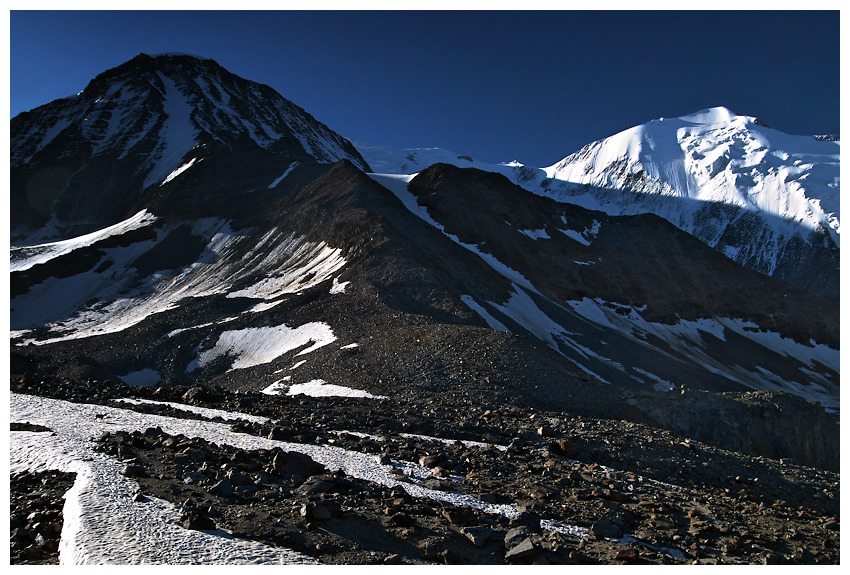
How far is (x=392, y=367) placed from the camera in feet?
90.2

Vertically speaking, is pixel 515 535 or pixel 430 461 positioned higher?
pixel 430 461

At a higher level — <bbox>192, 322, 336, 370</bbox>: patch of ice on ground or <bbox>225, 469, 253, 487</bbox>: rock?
<bbox>192, 322, 336, 370</bbox>: patch of ice on ground

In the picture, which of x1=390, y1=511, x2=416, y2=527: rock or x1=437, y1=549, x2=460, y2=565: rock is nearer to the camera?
x1=437, y1=549, x2=460, y2=565: rock

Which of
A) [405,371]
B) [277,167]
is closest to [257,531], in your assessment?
[405,371]

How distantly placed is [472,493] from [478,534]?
106 inches

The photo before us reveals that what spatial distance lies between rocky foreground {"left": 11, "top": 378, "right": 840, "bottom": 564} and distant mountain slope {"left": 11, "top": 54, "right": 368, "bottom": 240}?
74.4m

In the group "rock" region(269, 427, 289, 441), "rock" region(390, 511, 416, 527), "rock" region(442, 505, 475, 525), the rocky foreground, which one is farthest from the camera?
"rock" region(269, 427, 289, 441)

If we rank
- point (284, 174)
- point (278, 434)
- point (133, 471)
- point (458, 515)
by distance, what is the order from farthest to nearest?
point (284, 174) < point (278, 434) < point (133, 471) < point (458, 515)

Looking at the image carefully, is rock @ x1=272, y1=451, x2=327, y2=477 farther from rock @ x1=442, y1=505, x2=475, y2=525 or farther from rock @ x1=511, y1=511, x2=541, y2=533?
rock @ x1=511, y1=511, x2=541, y2=533

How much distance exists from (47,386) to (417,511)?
53.1 feet

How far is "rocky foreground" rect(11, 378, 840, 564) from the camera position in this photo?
8.30m

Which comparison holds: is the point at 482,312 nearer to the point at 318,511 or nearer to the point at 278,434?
the point at 278,434

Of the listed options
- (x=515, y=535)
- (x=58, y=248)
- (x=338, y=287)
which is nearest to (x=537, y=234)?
(x=338, y=287)

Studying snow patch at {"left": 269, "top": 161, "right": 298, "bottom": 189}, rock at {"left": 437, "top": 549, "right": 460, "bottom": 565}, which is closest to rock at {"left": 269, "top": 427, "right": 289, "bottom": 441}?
rock at {"left": 437, "top": 549, "right": 460, "bottom": 565}
